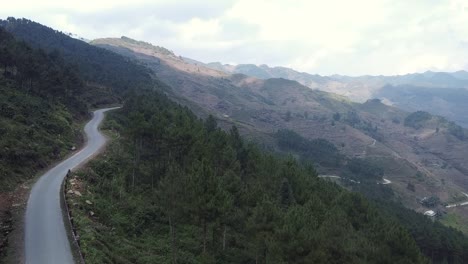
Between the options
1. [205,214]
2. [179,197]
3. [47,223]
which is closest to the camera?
[47,223]

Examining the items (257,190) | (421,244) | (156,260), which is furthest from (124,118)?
(421,244)

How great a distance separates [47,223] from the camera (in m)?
36.1

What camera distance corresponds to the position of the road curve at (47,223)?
99.6 feet

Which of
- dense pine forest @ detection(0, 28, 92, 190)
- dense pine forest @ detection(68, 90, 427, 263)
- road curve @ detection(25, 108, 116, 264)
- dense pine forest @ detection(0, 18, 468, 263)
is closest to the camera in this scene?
road curve @ detection(25, 108, 116, 264)

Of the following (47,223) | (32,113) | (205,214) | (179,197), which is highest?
(32,113)

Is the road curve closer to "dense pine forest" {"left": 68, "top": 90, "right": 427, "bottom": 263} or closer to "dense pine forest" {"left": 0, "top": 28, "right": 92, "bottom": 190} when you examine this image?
"dense pine forest" {"left": 68, "top": 90, "right": 427, "bottom": 263}

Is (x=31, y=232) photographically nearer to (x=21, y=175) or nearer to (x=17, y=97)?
(x=21, y=175)

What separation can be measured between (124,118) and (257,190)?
6256 centimetres

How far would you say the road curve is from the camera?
30359 mm

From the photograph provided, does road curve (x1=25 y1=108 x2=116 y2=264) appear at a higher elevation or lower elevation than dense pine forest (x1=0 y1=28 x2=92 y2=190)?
lower

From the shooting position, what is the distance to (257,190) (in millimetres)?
49812

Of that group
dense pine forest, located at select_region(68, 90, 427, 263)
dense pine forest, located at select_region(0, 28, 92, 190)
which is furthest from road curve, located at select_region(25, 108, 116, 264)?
dense pine forest, located at select_region(0, 28, 92, 190)

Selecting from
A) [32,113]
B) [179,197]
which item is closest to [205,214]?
[179,197]

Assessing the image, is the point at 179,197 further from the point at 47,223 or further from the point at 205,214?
the point at 47,223
